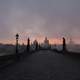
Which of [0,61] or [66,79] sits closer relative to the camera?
[66,79]

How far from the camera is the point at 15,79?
49.6 feet

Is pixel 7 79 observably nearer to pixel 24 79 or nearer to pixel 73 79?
pixel 24 79

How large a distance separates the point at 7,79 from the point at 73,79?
13.8ft

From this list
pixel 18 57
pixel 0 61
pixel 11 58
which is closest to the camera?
pixel 0 61

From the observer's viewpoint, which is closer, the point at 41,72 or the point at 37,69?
the point at 41,72

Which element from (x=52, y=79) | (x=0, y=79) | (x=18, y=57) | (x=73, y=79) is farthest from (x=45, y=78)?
(x=18, y=57)

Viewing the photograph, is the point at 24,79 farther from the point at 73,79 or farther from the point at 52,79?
the point at 73,79

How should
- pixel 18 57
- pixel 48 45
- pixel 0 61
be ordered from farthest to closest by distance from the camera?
pixel 48 45, pixel 18 57, pixel 0 61

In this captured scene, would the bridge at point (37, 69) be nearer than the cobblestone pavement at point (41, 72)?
No

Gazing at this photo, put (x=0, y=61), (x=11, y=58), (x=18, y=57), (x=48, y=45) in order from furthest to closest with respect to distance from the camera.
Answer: (x=48, y=45)
(x=18, y=57)
(x=11, y=58)
(x=0, y=61)

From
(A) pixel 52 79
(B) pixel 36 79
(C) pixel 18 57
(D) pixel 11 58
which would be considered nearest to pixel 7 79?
(B) pixel 36 79

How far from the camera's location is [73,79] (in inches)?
600

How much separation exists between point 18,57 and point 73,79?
2151 centimetres

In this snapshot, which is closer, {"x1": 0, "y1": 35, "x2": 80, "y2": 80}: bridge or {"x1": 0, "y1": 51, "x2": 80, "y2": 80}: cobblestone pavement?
{"x1": 0, "y1": 51, "x2": 80, "y2": 80}: cobblestone pavement
